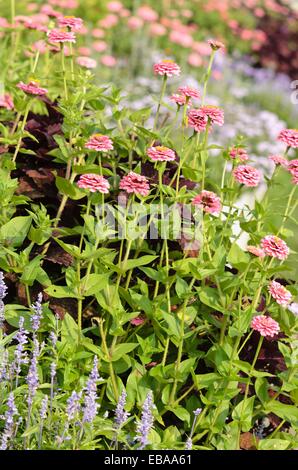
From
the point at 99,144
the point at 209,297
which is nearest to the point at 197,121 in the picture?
the point at 99,144

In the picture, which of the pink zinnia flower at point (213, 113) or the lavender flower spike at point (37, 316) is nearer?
the lavender flower spike at point (37, 316)

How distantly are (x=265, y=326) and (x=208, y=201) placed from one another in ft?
1.36

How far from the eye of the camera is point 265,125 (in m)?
7.52

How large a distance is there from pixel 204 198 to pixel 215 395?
0.59 meters

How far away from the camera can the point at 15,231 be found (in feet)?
8.25

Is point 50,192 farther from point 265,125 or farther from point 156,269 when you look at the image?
point 265,125

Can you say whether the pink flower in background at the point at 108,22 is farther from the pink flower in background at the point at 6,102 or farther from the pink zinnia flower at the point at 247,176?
the pink zinnia flower at the point at 247,176

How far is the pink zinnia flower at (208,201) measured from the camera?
7.92 feet

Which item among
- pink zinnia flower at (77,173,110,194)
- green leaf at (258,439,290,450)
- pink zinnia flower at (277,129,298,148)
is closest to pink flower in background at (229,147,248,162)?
pink zinnia flower at (277,129,298,148)

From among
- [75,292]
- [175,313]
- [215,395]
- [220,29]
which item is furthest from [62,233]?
[220,29]

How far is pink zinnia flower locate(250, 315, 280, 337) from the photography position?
2287 mm

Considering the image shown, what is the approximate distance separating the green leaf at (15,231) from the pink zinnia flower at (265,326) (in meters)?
0.76

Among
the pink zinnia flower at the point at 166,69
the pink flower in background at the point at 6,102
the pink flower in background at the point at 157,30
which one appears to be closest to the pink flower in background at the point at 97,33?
the pink flower in background at the point at 157,30

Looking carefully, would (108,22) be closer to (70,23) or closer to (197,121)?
(70,23)
